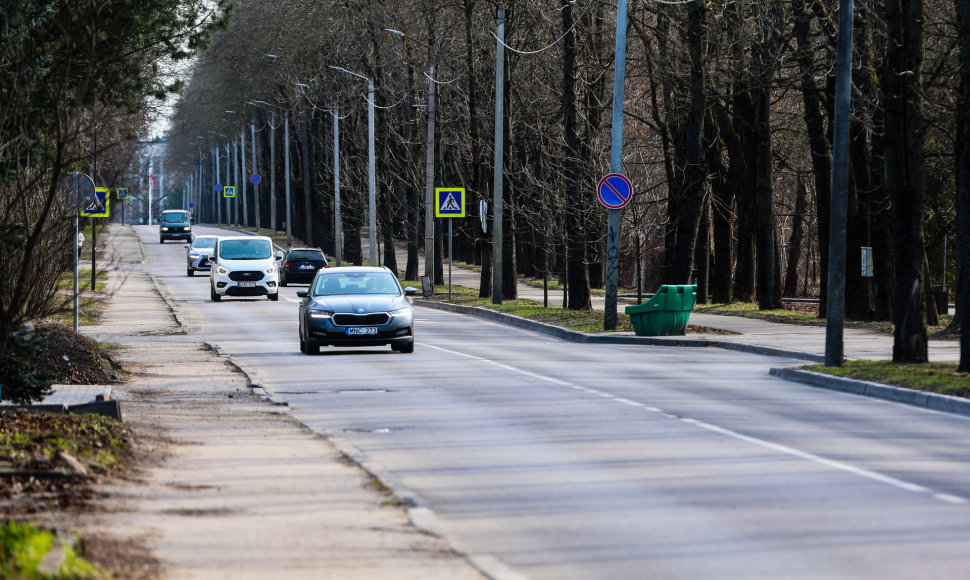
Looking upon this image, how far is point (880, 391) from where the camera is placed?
18672 millimetres

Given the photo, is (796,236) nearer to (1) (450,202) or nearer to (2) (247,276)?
(1) (450,202)

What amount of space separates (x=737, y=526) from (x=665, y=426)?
5482 millimetres

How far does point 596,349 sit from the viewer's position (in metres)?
27.8

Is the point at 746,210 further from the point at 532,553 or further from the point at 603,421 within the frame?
the point at 532,553

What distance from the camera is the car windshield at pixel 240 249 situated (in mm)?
46969

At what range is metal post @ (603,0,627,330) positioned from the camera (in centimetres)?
3120

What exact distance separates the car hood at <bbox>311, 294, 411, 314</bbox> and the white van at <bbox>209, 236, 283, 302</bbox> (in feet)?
71.0

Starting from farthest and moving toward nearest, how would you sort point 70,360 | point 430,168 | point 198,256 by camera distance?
1. point 198,256
2. point 430,168
3. point 70,360

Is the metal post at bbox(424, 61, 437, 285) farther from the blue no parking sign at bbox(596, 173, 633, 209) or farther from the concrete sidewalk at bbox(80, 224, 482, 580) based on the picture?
the concrete sidewalk at bbox(80, 224, 482, 580)

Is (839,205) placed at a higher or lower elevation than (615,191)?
lower

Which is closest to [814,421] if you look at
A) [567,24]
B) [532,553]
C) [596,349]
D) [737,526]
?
[737,526]

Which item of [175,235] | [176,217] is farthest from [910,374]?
[175,235]

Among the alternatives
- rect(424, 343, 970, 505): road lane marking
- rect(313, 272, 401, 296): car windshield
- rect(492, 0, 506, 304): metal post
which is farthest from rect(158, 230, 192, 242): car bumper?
rect(424, 343, 970, 505): road lane marking

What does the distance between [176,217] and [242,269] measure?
5714 centimetres
